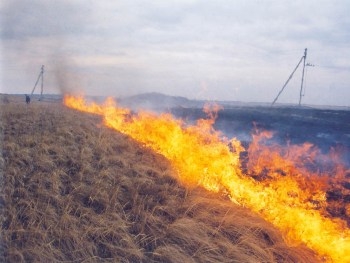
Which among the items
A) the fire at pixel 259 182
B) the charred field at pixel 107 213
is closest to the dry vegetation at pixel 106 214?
the charred field at pixel 107 213

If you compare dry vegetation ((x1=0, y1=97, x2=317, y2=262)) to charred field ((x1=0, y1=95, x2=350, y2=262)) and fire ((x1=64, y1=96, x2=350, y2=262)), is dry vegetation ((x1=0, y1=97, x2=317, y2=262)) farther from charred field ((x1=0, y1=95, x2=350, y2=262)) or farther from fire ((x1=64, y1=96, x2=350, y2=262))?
fire ((x1=64, y1=96, x2=350, y2=262))

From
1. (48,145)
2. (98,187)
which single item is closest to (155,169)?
(98,187)

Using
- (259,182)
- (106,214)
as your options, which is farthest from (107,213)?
(259,182)

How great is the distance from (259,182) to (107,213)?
6752 mm

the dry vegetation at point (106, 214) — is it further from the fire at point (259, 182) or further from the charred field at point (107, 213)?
the fire at point (259, 182)

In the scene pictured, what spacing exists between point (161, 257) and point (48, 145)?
456 cm

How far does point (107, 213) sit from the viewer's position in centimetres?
696

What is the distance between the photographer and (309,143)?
2533 cm

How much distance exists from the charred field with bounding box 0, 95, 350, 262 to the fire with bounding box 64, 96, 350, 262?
775 millimetres

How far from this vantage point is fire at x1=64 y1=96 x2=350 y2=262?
8.45 metres

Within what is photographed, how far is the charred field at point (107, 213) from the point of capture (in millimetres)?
6031

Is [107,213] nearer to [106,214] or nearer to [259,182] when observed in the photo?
[106,214]

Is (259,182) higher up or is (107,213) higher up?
(107,213)

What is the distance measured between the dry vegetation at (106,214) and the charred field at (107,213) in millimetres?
18
